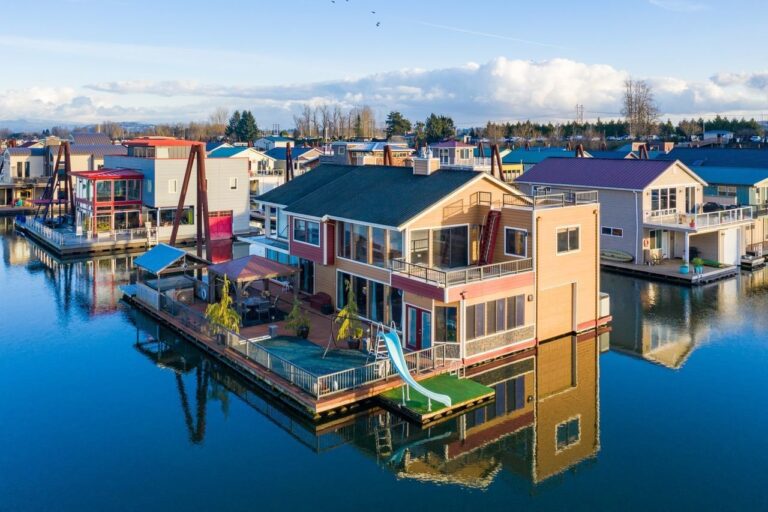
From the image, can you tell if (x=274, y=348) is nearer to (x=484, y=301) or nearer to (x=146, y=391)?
(x=146, y=391)

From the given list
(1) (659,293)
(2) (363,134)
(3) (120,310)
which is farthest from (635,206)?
(2) (363,134)

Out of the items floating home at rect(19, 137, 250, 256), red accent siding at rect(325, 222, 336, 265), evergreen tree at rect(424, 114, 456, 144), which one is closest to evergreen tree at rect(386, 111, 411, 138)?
evergreen tree at rect(424, 114, 456, 144)

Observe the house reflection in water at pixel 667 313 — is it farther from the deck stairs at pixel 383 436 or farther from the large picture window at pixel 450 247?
the deck stairs at pixel 383 436

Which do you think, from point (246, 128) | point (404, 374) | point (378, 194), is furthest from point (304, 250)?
Result: point (246, 128)

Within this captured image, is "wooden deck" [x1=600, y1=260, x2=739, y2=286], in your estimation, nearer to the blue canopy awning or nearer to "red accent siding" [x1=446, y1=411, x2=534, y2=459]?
"red accent siding" [x1=446, y1=411, x2=534, y2=459]

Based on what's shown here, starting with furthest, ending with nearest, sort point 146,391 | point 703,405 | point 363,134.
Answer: point 363,134 → point 146,391 → point 703,405

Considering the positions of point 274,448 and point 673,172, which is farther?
point 673,172
